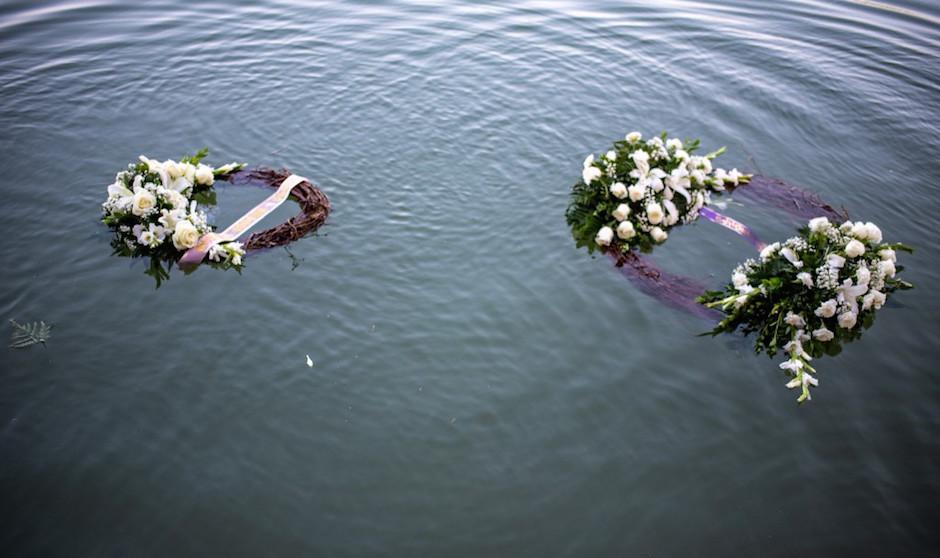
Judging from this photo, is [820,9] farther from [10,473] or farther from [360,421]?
[10,473]

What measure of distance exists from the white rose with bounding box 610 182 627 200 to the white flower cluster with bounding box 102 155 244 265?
4776 mm

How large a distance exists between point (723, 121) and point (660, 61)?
268 centimetres

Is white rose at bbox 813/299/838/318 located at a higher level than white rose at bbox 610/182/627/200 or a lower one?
lower

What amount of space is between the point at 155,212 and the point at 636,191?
19.9 feet

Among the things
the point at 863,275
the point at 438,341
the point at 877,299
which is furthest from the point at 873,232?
the point at 438,341

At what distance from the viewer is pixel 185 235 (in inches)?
322

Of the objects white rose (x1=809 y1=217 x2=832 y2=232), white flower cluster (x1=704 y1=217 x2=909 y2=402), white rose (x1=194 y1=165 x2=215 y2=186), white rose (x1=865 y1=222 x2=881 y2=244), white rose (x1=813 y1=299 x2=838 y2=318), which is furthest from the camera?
white rose (x1=194 y1=165 x2=215 y2=186)

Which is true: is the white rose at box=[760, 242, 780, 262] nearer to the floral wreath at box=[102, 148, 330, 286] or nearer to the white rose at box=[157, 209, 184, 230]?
the floral wreath at box=[102, 148, 330, 286]

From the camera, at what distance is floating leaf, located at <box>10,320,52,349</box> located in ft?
23.4

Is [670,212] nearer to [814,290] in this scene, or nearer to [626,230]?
[626,230]

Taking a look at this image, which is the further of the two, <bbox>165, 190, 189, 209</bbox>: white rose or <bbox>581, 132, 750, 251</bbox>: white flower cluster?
<bbox>581, 132, 750, 251</bbox>: white flower cluster

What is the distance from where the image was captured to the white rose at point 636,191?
28.0 ft

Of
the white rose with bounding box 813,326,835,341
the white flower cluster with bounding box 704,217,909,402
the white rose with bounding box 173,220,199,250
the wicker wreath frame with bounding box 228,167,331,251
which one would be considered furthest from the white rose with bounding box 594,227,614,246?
the white rose with bounding box 173,220,199,250

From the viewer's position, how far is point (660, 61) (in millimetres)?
13555
